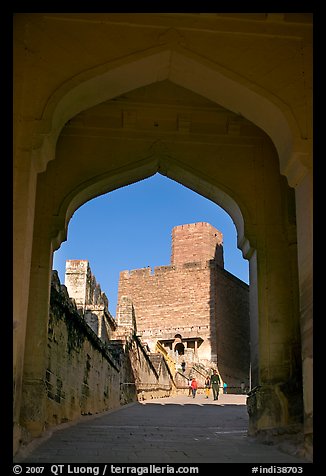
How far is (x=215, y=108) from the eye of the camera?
7273 mm

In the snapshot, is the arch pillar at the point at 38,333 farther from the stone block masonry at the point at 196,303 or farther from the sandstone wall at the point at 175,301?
the sandstone wall at the point at 175,301

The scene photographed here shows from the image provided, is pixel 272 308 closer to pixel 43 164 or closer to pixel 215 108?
pixel 215 108

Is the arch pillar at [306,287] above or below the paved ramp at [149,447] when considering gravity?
above

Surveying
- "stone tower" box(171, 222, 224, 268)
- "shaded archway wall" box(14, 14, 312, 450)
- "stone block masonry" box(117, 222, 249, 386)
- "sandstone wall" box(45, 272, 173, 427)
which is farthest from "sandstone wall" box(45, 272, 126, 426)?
"stone tower" box(171, 222, 224, 268)

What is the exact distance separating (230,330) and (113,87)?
125ft

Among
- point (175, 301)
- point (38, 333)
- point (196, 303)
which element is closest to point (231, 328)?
point (196, 303)

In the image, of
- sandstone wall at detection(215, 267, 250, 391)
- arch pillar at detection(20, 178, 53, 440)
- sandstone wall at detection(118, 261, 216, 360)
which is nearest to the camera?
arch pillar at detection(20, 178, 53, 440)

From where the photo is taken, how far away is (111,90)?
218 inches

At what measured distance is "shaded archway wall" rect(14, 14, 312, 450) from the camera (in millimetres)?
4555

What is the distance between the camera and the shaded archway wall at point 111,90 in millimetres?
4555

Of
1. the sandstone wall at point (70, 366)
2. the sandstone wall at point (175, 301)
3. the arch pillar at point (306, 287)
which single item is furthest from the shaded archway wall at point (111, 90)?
the sandstone wall at point (175, 301)

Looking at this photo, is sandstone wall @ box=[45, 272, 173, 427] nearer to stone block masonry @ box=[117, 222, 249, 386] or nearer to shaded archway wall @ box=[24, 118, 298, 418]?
shaded archway wall @ box=[24, 118, 298, 418]

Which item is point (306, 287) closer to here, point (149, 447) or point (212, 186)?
point (149, 447)
